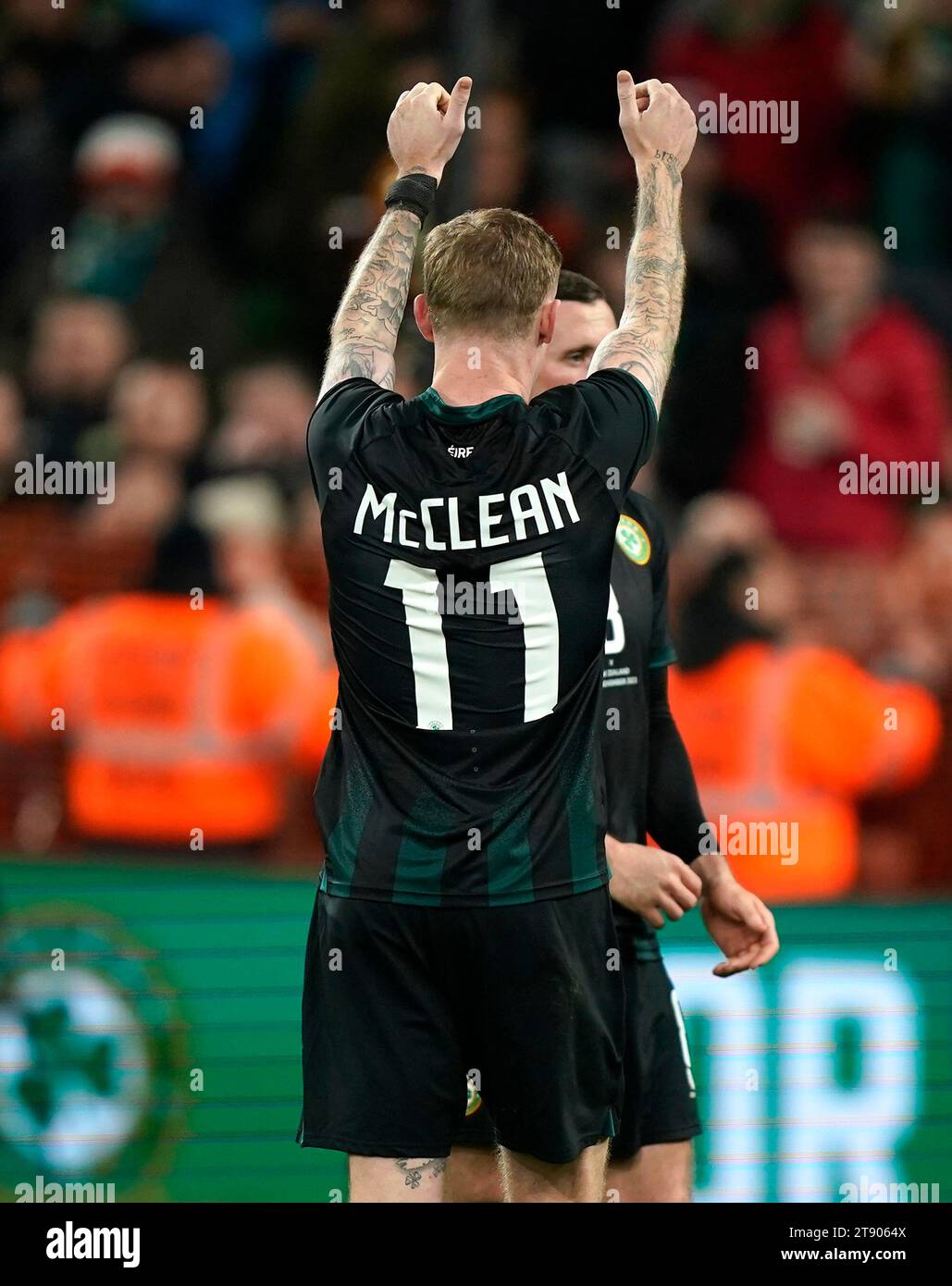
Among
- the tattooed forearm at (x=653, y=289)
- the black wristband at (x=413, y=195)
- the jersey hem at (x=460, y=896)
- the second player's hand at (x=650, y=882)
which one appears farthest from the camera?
the second player's hand at (x=650, y=882)

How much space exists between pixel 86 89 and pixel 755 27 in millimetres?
3478

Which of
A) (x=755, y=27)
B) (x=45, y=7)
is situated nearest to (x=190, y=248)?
(x=45, y=7)

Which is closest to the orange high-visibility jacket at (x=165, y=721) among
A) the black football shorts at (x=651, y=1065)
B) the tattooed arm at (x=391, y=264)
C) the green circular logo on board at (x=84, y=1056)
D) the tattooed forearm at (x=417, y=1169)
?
the green circular logo on board at (x=84, y=1056)

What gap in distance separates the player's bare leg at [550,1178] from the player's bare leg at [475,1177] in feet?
1.96

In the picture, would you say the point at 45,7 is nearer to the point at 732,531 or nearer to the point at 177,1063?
the point at 732,531

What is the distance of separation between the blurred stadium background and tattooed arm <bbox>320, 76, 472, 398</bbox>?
245cm

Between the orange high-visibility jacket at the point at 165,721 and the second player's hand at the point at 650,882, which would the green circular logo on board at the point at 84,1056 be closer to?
the orange high-visibility jacket at the point at 165,721

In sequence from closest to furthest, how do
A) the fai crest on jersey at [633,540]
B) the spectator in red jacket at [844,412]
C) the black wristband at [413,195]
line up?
the black wristband at [413,195]
the fai crest on jersey at [633,540]
the spectator in red jacket at [844,412]

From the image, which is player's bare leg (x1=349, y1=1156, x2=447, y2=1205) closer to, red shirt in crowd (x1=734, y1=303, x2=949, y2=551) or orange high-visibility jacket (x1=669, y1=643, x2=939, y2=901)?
orange high-visibility jacket (x1=669, y1=643, x2=939, y2=901)

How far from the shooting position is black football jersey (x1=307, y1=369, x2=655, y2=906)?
354 cm

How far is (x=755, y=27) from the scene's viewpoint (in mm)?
9266

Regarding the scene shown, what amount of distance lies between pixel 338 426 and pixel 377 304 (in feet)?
1.11

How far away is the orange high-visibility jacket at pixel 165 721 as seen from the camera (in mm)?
6102

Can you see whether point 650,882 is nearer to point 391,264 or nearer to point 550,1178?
point 550,1178
